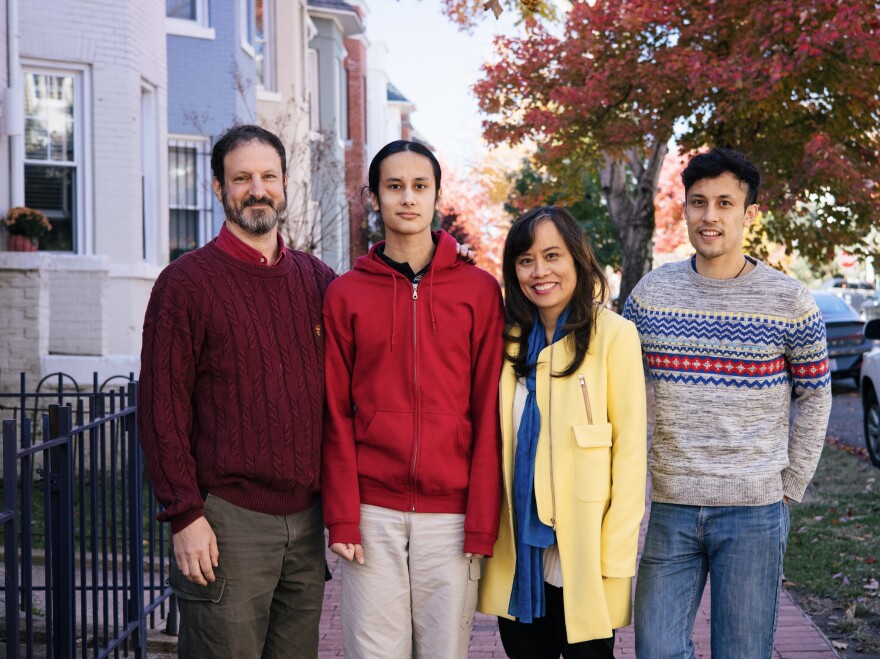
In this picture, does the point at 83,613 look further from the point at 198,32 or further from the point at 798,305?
the point at 198,32

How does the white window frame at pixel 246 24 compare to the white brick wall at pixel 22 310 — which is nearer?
the white brick wall at pixel 22 310

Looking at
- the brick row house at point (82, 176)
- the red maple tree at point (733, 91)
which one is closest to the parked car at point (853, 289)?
the red maple tree at point (733, 91)

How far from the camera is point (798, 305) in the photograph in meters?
3.61

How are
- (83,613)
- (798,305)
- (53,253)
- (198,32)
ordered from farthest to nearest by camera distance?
(198,32), (53,253), (83,613), (798,305)

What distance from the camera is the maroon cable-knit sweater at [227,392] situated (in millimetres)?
3400

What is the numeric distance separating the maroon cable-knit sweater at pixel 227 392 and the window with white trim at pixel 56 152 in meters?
8.00

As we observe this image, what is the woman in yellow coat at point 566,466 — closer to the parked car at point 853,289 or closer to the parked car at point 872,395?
the parked car at point 872,395

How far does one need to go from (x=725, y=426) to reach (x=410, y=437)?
1056 mm

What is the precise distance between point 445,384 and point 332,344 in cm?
42

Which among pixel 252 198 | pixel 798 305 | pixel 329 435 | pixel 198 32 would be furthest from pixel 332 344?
pixel 198 32

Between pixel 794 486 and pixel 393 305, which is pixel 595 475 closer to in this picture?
pixel 794 486

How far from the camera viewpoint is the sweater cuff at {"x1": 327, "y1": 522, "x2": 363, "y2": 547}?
3.47 metres

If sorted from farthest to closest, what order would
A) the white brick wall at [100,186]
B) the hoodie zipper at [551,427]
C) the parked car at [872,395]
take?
the parked car at [872,395] → the white brick wall at [100,186] → the hoodie zipper at [551,427]

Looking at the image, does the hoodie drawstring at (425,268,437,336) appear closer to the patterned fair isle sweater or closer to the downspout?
the patterned fair isle sweater
